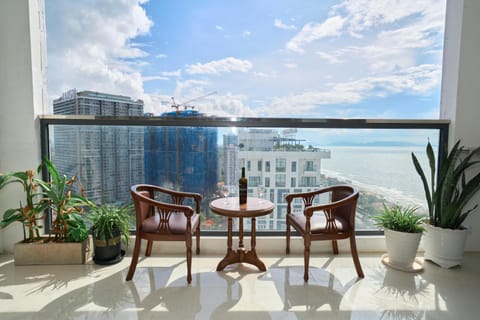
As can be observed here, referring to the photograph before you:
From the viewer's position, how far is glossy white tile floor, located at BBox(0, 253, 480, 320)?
2043mm

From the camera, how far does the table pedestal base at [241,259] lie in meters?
2.69

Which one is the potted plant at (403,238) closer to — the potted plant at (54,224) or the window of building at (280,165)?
the window of building at (280,165)

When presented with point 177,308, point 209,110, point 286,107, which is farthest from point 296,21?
point 177,308

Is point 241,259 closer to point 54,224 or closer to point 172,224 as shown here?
point 172,224

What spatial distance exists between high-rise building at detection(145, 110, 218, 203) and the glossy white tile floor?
845 millimetres

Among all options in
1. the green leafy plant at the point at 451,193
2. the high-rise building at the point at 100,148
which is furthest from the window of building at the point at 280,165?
the high-rise building at the point at 100,148

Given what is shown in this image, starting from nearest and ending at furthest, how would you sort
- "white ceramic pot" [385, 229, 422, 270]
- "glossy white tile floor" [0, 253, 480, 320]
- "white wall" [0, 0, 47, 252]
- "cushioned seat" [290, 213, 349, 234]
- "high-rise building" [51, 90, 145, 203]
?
"glossy white tile floor" [0, 253, 480, 320] < "cushioned seat" [290, 213, 349, 234] < "white ceramic pot" [385, 229, 422, 270] < "white wall" [0, 0, 47, 252] < "high-rise building" [51, 90, 145, 203]

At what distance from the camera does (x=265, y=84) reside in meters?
3.29

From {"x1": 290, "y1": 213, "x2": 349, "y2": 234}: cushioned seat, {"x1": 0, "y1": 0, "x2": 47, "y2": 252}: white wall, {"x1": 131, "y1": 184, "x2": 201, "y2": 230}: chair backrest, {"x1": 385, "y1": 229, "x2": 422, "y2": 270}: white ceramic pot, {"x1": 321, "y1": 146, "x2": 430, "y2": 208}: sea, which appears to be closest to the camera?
{"x1": 131, "y1": 184, "x2": 201, "y2": 230}: chair backrest

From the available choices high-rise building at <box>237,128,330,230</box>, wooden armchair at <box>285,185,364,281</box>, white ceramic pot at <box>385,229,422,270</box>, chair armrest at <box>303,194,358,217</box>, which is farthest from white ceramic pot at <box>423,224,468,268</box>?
high-rise building at <box>237,128,330,230</box>

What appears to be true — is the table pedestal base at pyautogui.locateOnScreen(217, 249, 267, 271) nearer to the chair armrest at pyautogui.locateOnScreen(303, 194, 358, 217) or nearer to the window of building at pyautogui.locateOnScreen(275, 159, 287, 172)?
the chair armrest at pyautogui.locateOnScreen(303, 194, 358, 217)

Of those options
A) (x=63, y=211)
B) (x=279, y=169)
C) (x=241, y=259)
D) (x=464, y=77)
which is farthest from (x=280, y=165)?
(x=63, y=211)

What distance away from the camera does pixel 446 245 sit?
108 inches

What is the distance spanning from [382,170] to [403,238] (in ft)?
2.91
